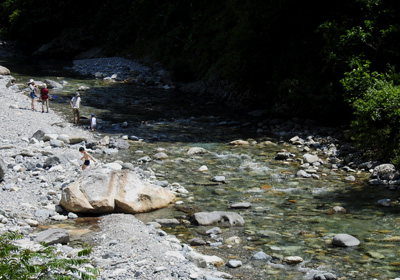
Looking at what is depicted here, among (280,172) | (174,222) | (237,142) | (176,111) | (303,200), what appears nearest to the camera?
(174,222)

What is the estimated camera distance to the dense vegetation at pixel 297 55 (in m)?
17.7

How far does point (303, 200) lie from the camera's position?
13234 mm

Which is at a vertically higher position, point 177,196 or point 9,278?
point 9,278

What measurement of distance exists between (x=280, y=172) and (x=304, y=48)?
32.5 feet

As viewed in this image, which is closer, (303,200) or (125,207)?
(125,207)

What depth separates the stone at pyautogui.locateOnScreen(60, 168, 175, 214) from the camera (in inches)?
472

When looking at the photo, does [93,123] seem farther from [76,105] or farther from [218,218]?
[218,218]

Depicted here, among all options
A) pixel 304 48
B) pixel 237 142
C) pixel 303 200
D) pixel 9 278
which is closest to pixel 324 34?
pixel 304 48

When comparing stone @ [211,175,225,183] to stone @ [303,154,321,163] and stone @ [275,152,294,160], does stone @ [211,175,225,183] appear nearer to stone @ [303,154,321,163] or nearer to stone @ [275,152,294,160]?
stone @ [275,152,294,160]

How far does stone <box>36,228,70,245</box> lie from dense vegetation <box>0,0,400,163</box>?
9885mm

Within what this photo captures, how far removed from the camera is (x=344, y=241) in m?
10.2

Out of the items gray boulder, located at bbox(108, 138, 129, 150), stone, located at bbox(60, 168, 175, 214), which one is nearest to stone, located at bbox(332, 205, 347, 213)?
stone, located at bbox(60, 168, 175, 214)

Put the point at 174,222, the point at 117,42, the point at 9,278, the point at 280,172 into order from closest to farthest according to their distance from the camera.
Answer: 1. the point at 9,278
2. the point at 174,222
3. the point at 280,172
4. the point at 117,42

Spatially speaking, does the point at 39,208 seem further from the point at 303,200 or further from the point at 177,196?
the point at 303,200
